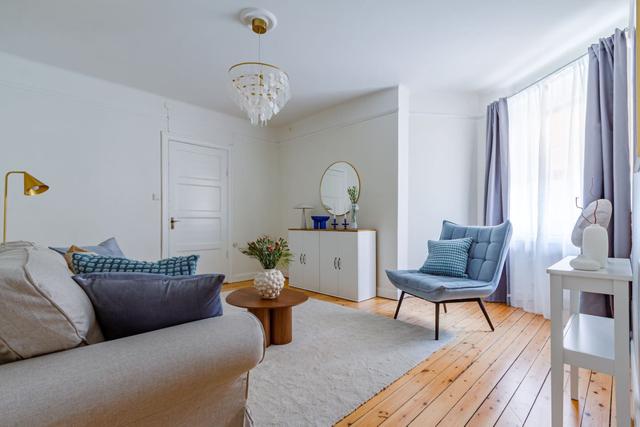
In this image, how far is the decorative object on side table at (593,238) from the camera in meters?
1.41

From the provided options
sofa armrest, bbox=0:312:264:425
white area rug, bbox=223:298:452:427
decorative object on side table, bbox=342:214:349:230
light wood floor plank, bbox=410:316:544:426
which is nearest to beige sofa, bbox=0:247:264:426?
sofa armrest, bbox=0:312:264:425

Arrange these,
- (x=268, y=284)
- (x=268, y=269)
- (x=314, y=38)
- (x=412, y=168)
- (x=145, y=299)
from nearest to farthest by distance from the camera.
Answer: (x=145, y=299)
(x=268, y=284)
(x=268, y=269)
(x=314, y=38)
(x=412, y=168)

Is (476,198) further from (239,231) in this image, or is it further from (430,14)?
(239,231)

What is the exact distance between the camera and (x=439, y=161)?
402 cm

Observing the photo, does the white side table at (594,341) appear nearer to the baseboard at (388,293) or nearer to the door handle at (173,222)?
the baseboard at (388,293)

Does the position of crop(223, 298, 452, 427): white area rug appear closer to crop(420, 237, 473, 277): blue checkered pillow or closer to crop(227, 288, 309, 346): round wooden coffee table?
crop(227, 288, 309, 346): round wooden coffee table

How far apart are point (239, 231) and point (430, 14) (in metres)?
3.86

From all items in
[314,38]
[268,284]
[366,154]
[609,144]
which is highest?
[314,38]

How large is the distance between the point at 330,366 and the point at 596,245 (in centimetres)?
163

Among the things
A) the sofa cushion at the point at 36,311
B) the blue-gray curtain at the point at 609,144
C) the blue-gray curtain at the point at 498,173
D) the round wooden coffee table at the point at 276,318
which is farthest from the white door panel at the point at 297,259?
the sofa cushion at the point at 36,311

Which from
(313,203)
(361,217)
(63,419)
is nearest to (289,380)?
(63,419)

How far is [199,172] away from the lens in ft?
14.9

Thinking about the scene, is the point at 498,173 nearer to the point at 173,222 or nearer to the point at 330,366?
the point at 330,366

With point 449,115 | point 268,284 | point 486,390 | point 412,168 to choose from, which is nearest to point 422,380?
point 486,390
